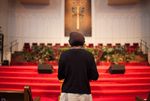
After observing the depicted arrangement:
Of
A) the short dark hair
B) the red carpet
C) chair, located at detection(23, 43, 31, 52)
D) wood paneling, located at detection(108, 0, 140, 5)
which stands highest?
wood paneling, located at detection(108, 0, 140, 5)

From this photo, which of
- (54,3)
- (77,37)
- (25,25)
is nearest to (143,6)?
(54,3)

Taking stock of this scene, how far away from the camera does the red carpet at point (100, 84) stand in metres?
7.01

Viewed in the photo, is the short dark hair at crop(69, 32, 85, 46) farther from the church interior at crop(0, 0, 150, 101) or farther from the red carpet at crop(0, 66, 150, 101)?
the church interior at crop(0, 0, 150, 101)

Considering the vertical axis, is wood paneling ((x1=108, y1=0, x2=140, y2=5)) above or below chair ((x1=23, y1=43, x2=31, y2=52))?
above

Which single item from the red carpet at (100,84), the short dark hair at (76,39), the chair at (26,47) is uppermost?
the short dark hair at (76,39)

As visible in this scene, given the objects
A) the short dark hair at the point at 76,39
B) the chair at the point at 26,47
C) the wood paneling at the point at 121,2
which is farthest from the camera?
the wood paneling at the point at 121,2

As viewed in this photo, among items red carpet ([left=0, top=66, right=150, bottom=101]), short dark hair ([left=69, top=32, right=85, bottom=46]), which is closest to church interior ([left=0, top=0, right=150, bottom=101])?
red carpet ([left=0, top=66, right=150, bottom=101])

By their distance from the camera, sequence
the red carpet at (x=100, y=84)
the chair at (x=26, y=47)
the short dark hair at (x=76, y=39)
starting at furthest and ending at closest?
the chair at (x=26, y=47) → the red carpet at (x=100, y=84) → the short dark hair at (x=76, y=39)

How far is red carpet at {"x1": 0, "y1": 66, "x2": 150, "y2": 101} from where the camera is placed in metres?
7.01

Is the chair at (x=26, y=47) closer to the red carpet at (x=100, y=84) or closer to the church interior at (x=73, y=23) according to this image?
the church interior at (x=73, y=23)

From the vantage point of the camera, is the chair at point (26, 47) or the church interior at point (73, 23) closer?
the chair at point (26, 47)


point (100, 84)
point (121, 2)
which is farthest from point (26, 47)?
point (100, 84)

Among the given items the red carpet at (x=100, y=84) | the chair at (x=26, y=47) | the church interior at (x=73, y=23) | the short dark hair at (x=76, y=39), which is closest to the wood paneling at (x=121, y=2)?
the church interior at (x=73, y=23)

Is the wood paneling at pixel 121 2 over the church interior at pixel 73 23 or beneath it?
over
